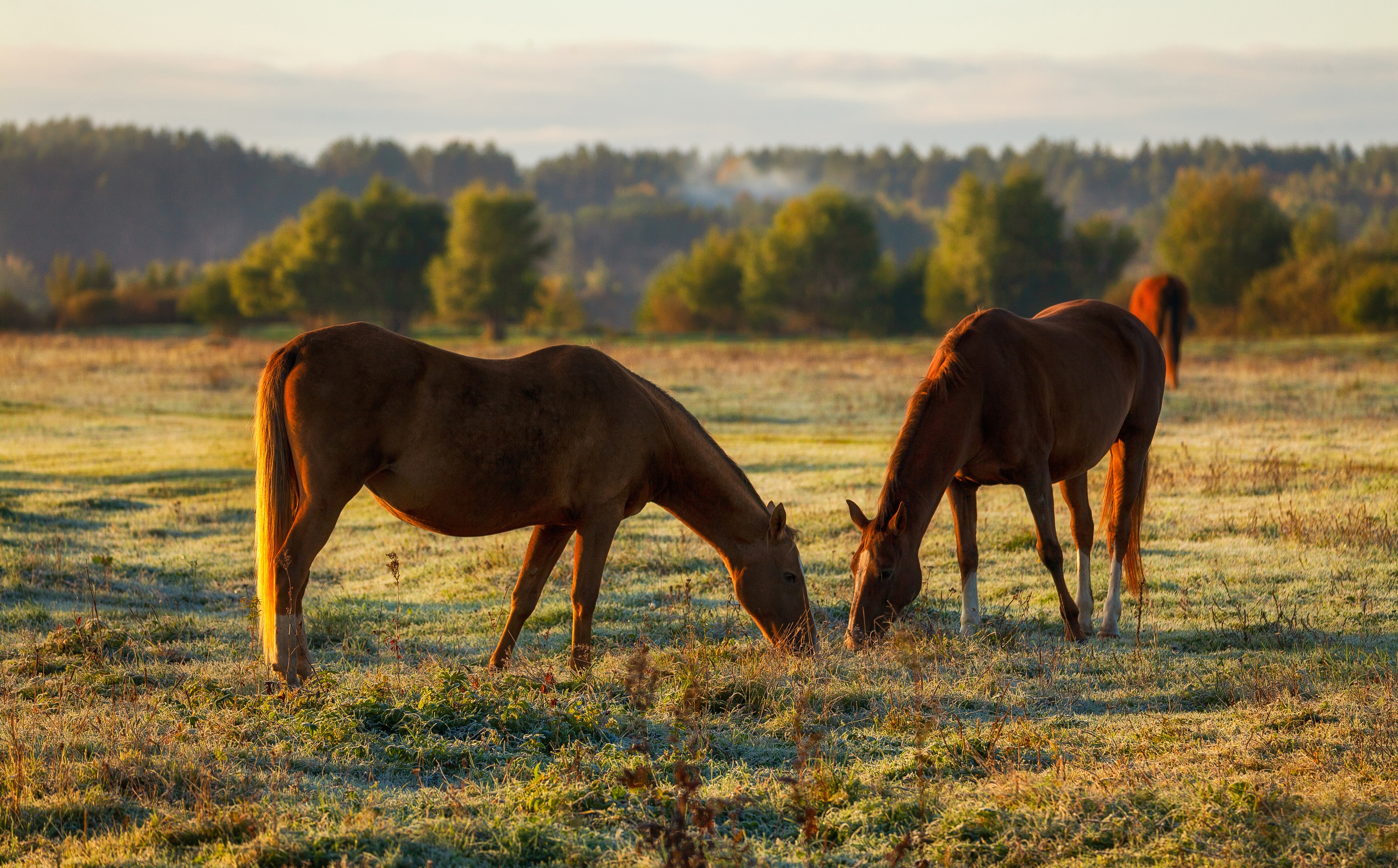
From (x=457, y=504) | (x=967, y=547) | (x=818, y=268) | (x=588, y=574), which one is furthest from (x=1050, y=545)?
(x=818, y=268)

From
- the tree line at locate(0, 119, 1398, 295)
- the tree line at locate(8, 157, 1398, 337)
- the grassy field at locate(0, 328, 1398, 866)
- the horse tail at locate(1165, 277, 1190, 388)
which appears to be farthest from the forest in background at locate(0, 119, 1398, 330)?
the grassy field at locate(0, 328, 1398, 866)

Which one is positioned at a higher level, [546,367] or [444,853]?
[546,367]

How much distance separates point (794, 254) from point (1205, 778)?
Answer: 67321 millimetres

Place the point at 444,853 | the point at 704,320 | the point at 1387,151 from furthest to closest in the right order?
1. the point at 1387,151
2. the point at 704,320
3. the point at 444,853

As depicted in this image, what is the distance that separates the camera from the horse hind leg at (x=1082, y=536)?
26.4 feet

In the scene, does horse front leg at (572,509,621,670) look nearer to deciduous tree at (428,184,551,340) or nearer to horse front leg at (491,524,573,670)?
horse front leg at (491,524,573,670)

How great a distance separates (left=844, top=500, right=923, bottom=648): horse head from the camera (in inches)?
271

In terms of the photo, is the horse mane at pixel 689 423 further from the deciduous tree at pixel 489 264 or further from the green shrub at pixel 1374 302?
the deciduous tree at pixel 489 264

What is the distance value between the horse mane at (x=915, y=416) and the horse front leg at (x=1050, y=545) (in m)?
0.91

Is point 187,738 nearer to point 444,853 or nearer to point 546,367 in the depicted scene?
point 444,853

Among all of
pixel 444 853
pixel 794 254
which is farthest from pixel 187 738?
pixel 794 254

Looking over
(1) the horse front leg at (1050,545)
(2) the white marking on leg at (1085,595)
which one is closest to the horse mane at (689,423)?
(1) the horse front leg at (1050,545)

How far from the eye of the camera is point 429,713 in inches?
217

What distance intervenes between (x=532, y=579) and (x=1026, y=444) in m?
3.39
